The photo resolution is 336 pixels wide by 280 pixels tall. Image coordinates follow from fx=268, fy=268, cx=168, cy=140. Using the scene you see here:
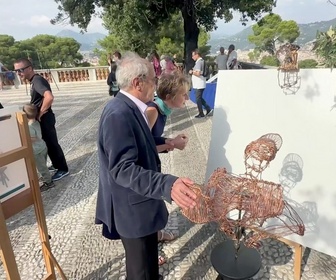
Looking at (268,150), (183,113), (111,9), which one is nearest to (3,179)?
(268,150)

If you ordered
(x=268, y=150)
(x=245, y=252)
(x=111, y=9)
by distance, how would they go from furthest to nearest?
(x=111, y=9), (x=245, y=252), (x=268, y=150)

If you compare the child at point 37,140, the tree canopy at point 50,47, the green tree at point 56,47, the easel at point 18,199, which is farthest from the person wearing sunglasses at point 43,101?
the green tree at point 56,47

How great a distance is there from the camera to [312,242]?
1726 mm

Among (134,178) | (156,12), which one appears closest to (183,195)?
(134,178)

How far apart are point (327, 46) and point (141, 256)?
1502 mm

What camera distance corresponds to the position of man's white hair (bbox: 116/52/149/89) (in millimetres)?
1295

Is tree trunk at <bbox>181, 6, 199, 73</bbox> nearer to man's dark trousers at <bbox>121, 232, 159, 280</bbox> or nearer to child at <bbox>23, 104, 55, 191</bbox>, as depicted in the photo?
child at <bbox>23, 104, 55, 191</bbox>

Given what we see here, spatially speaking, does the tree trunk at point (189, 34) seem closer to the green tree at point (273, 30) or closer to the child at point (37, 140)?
the child at point (37, 140)

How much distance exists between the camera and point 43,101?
11.0ft

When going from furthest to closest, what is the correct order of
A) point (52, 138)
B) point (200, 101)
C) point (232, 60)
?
point (232, 60)
point (200, 101)
point (52, 138)

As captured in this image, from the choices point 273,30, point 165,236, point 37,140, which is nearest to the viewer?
point 165,236

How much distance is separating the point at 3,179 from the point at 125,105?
2.59ft

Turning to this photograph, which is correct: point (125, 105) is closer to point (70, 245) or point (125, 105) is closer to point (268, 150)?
point (268, 150)

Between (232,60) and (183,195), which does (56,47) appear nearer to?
(232,60)
